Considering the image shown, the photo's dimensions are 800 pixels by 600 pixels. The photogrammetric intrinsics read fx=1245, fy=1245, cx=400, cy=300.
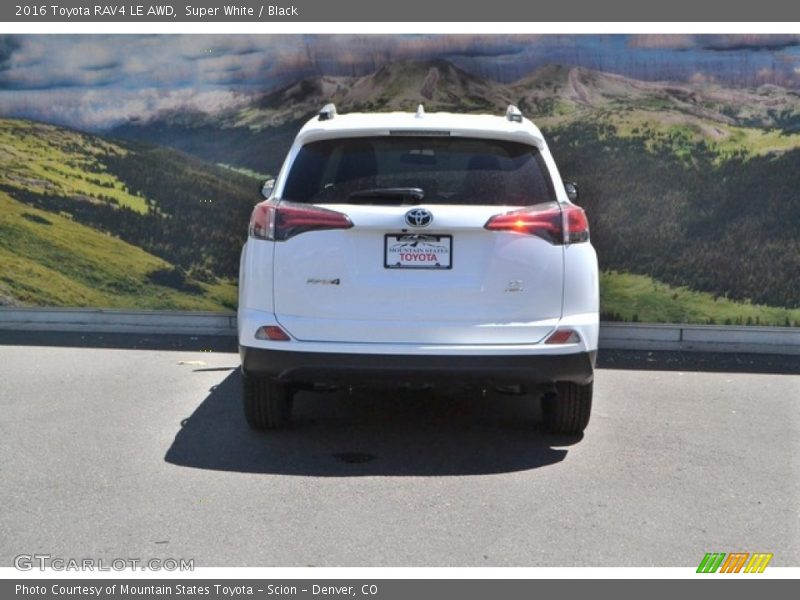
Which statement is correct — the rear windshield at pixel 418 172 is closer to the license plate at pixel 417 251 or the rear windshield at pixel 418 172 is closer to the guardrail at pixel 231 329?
the license plate at pixel 417 251

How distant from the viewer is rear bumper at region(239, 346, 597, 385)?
21.5ft

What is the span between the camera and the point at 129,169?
36.4 feet

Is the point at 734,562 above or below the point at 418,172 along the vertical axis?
below

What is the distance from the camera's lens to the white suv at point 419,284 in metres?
6.55

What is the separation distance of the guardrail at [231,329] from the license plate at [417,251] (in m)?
4.35

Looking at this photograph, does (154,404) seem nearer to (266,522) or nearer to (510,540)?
(266,522)

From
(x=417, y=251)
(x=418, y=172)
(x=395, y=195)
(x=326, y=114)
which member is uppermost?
(x=326, y=114)

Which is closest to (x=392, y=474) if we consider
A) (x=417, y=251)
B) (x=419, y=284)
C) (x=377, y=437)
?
(x=377, y=437)

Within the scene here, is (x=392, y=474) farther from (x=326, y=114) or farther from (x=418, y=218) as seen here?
(x=326, y=114)

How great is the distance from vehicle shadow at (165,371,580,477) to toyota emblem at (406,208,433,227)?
4.36 ft

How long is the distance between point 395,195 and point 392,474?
1.49m

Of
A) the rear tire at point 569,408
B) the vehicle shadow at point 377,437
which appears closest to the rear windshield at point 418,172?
the rear tire at point 569,408

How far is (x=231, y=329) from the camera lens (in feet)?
36.4

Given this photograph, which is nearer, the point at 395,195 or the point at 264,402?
the point at 395,195
